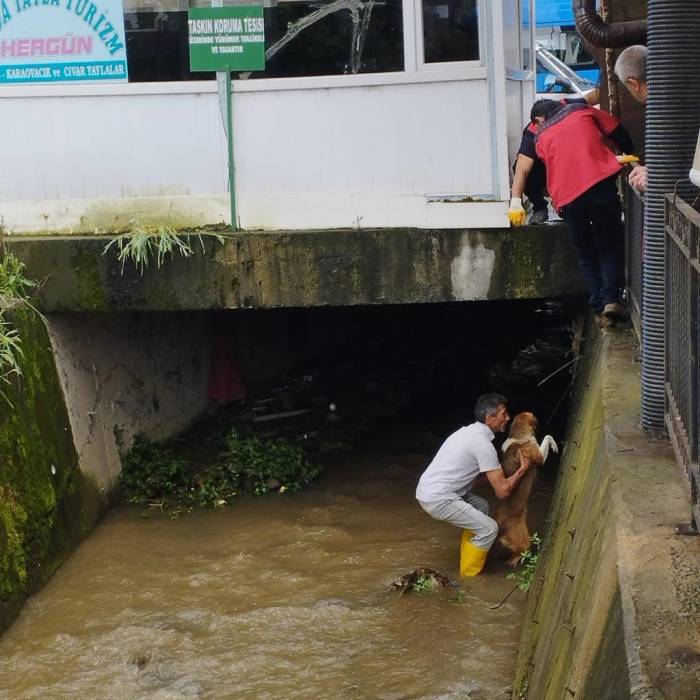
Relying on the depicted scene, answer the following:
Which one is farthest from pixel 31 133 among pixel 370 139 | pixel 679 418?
pixel 679 418

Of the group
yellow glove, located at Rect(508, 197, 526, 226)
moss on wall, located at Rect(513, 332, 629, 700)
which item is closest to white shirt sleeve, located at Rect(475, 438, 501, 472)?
moss on wall, located at Rect(513, 332, 629, 700)

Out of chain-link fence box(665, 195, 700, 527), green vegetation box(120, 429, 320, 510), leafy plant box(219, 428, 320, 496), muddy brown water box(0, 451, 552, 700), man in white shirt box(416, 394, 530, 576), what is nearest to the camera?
chain-link fence box(665, 195, 700, 527)

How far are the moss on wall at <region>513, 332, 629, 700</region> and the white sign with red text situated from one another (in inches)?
170

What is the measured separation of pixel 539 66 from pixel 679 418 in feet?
40.1

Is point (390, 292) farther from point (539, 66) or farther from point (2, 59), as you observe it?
point (539, 66)

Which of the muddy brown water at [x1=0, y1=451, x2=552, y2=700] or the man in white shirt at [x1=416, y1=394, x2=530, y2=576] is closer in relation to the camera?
the muddy brown water at [x1=0, y1=451, x2=552, y2=700]

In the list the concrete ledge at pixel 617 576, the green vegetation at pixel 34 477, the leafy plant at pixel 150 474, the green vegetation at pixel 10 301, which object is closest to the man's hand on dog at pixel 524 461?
the concrete ledge at pixel 617 576

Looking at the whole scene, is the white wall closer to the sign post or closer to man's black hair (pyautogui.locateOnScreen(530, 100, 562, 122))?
the sign post

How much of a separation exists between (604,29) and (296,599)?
443 cm

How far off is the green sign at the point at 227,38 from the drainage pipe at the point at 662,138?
413 cm

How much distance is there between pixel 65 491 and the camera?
321 inches

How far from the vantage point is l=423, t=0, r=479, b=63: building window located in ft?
25.6

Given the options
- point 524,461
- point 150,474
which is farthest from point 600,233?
point 150,474

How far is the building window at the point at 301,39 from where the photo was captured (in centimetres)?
789
